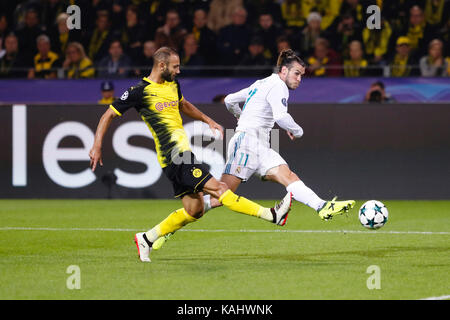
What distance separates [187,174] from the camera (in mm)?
8109

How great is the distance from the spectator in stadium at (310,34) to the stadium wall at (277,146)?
6.82 ft

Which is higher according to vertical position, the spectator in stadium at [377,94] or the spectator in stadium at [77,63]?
the spectator in stadium at [77,63]

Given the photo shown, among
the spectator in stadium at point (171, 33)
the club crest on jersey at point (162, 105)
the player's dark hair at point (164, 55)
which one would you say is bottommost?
the club crest on jersey at point (162, 105)

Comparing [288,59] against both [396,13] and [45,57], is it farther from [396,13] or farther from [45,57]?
[45,57]

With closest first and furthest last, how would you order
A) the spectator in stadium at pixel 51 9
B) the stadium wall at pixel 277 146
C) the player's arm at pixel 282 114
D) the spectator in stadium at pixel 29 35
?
the player's arm at pixel 282 114, the stadium wall at pixel 277 146, the spectator in stadium at pixel 29 35, the spectator in stadium at pixel 51 9

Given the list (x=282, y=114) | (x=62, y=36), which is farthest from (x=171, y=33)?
(x=282, y=114)

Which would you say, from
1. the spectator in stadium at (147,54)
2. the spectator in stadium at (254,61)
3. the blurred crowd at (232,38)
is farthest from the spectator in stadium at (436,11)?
the spectator in stadium at (147,54)

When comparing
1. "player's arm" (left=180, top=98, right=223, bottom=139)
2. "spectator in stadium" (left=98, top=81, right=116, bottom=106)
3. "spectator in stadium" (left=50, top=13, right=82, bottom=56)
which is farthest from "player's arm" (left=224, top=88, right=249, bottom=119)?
"spectator in stadium" (left=50, top=13, right=82, bottom=56)

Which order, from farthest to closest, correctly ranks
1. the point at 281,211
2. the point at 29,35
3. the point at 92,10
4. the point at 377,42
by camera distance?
the point at 92,10 < the point at 29,35 < the point at 377,42 < the point at 281,211

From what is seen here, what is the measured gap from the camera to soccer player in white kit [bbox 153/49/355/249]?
8.80 metres

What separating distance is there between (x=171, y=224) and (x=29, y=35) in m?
10.6

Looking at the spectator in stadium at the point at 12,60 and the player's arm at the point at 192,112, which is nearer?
the player's arm at the point at 192,112

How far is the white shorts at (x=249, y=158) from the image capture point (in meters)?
8.92

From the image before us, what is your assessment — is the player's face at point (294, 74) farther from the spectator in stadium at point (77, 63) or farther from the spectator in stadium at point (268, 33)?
the spectator in stadium at point (77, 63)
